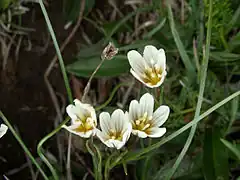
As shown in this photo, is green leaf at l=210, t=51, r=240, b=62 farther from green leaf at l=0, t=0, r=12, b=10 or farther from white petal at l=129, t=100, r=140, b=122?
green leaf at l=0, t=0, r=12, b=10

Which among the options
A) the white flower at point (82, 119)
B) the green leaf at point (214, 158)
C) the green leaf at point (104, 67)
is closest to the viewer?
the white flower at point (82, 119)

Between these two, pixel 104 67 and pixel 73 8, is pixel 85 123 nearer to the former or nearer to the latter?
pixel 104 67

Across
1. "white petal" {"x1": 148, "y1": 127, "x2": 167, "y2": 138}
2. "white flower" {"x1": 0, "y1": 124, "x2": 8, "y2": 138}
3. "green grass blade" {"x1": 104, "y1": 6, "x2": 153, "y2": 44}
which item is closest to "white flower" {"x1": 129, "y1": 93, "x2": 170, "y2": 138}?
"white petal" {"x1": 148, "y1": 127, "x2": 167, "y2": 138}

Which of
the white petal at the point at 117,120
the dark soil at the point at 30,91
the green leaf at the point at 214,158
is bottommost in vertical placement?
the green leaf at the point at 214,158

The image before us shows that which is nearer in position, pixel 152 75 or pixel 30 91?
pixel 152 75

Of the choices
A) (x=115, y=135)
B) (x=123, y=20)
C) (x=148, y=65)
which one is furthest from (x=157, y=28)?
(x=115, y=135)

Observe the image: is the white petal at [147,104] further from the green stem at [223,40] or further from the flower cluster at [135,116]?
the green stem at [223,40]

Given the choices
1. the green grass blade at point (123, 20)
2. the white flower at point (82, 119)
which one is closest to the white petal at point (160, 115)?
the white flower at point (82, 119)

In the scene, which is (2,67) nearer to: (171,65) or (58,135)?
(58,135)
